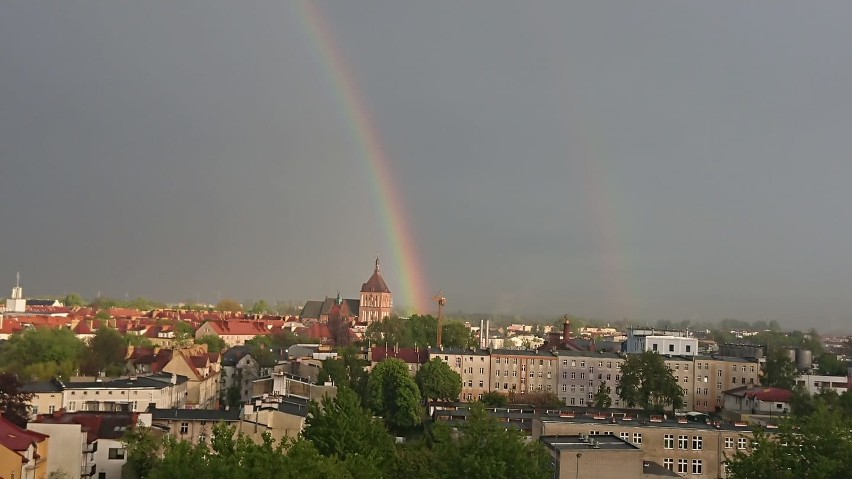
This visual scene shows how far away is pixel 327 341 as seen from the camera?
316 feet

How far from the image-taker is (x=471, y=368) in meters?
67.8

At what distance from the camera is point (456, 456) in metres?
21.6

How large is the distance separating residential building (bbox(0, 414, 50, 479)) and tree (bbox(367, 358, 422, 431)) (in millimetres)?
22540

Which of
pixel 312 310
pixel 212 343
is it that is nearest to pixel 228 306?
pixel 312 310

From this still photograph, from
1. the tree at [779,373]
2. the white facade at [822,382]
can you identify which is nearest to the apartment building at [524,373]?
the tree at [779,373]

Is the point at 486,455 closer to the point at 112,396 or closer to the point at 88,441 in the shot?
the point at 88,441

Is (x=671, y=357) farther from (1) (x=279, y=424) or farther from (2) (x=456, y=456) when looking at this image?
(2) (x=456, y=456)

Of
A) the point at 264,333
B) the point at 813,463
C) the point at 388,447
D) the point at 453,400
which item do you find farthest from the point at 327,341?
the point at 813,463

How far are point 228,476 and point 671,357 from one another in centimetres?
5510

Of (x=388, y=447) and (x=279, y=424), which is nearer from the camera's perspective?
(x=388, y=447)

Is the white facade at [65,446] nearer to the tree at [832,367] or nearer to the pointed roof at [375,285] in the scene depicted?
the tree at [832,367]

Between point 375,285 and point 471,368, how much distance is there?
265ft

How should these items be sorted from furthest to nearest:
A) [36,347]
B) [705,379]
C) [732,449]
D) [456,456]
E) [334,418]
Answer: [705,379], [36,347], [732,449], [334,418], [456,456]

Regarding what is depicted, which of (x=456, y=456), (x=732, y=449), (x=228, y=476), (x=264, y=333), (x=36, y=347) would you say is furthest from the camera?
(x=264, y=333)
